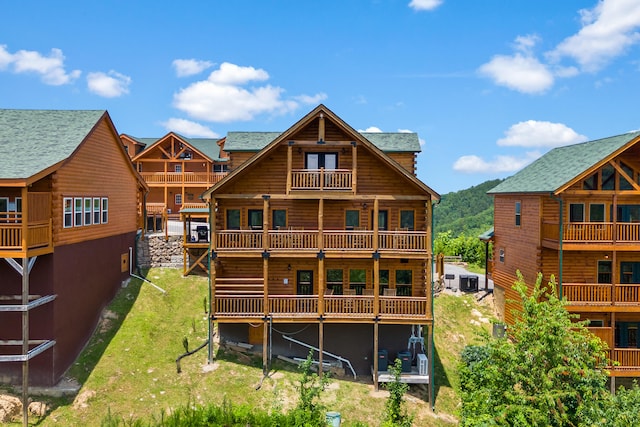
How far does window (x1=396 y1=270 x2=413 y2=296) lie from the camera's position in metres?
21.6

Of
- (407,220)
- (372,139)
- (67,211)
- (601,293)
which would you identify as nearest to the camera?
(67,211)

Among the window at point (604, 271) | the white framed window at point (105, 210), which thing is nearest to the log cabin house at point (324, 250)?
the white framed window at point (105, 210)

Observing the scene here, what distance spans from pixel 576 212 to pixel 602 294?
4.11 metres

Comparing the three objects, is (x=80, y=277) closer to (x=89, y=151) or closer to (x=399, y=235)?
(x=89, y=151)

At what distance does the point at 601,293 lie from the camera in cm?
2042

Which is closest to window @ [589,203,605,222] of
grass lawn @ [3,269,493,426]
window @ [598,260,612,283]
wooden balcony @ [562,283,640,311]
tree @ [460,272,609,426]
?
window @ [598,260,612,283]

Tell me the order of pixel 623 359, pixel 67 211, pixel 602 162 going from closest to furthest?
pixel 67 211
pixel 602 162
pixel 623 359

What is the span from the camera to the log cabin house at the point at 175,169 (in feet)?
127

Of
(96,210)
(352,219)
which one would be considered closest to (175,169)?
(96,210)

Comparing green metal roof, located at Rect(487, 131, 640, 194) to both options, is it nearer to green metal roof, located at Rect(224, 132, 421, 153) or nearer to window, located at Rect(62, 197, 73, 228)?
green metal roof, located at Rect(224, 132, 421, 153)

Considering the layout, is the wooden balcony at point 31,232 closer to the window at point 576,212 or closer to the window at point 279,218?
the window at point 279,218

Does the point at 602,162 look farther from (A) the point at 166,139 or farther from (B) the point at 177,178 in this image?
(A) the point at 166,139

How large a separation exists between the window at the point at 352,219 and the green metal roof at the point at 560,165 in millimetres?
9076

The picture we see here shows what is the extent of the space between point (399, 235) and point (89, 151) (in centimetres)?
1538
